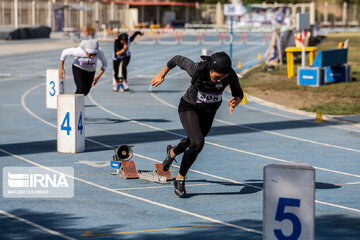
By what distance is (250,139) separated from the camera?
15.7m

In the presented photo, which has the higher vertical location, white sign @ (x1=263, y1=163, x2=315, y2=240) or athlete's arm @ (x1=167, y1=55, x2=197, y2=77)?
athlete's arm @ (x1=167, y1=55, x2=197, y2=77)

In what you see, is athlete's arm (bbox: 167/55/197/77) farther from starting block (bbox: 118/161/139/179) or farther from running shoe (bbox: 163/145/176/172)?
starting block (bbox: 118/161/139/179)

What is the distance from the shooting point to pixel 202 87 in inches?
384

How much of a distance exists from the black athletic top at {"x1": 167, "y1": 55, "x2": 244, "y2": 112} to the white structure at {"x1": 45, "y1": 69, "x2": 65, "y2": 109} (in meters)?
8.82

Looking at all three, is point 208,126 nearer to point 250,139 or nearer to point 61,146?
point 61,146

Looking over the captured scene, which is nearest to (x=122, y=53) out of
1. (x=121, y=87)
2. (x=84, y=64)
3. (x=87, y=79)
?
(x=121, y=87)

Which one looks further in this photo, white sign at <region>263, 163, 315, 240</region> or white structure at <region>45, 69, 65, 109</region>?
white structure at <region>45, 69, 65, 109</region>

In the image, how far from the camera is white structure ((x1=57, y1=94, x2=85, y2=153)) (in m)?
13.4

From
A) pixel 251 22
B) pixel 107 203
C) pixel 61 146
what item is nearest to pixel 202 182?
pixel 107 203

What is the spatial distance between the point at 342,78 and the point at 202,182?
17.9m

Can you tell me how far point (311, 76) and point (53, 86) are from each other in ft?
36.2

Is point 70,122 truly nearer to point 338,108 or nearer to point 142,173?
point 142,173

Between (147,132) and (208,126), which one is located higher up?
(208,126)

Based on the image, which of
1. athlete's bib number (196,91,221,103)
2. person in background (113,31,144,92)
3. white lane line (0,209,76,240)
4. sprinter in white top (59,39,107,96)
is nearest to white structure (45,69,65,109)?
sprinter in white top (59,39,107,96)
